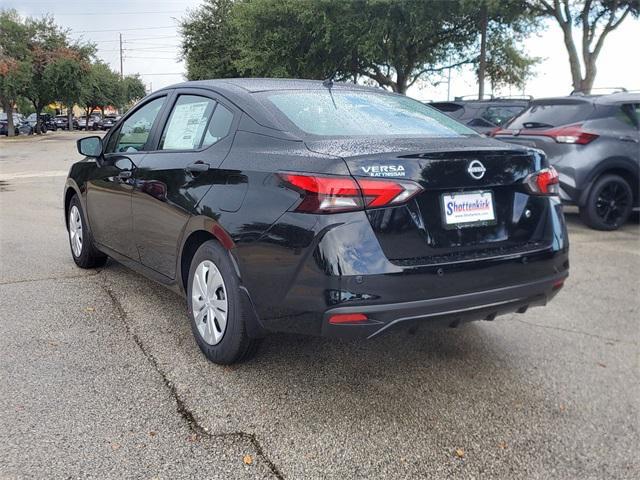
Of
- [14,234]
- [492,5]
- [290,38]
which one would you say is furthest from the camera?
[290,38]

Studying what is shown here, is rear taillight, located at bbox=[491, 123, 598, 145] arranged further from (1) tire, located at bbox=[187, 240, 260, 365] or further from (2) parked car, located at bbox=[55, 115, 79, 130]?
(2) parked car, located at bbox=[55, 115, 79, 130]

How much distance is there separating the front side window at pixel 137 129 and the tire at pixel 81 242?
0.80 metres

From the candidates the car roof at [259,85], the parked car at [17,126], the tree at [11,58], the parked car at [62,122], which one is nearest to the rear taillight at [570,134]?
the car roof at [259,85]

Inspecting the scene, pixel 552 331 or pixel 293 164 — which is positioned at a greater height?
pixel 293 164

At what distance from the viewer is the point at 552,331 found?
4.15 meters

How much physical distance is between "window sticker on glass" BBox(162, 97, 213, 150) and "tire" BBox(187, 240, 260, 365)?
74 centimetres

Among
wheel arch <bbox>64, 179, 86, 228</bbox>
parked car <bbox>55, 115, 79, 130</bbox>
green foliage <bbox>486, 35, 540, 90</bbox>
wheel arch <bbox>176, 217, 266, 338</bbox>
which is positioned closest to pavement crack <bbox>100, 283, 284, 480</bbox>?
wheel arch <bbox>176, 217, 266, 338</bbox>

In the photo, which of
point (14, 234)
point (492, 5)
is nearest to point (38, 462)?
point (14, 234)

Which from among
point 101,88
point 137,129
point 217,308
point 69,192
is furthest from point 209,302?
point 101,88

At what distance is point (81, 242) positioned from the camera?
17.3 ft

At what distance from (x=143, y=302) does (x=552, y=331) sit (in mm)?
2949

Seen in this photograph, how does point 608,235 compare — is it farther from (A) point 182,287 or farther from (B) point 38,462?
(B) point 38,462

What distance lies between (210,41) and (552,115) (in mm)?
32271

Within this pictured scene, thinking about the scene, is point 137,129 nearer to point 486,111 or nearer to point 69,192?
point 69,192
